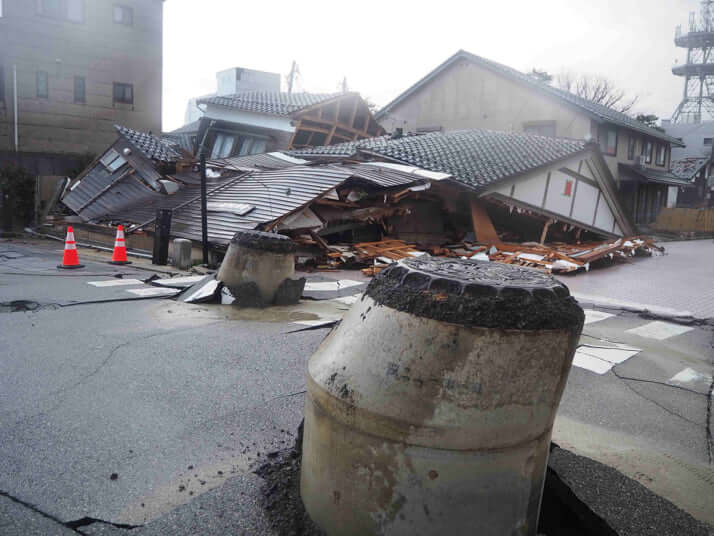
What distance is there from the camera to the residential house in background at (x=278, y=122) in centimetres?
2241

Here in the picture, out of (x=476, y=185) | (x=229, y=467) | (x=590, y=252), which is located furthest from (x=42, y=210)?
(x=229, y=467)

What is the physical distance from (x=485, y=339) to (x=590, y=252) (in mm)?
13831

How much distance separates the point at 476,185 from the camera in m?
14.4

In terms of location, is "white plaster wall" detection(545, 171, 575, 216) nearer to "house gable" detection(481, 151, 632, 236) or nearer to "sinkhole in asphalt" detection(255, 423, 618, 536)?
"house gable" detection(481, 151, 632, 236)

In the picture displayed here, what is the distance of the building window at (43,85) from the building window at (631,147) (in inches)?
1088

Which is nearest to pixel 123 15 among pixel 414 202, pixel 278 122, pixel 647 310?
pixel 278 122

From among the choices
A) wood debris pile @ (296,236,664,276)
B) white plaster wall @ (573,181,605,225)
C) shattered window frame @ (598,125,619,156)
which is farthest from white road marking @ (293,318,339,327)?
shattered window frame @ (598,125,619,156)

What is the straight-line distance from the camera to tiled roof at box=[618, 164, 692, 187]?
2725 centimetres

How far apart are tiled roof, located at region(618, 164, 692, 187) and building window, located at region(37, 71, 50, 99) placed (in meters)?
26.9

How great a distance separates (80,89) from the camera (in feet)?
78.4

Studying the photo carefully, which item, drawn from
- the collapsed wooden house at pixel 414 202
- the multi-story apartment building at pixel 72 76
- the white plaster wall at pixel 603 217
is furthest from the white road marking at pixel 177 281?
the multi-story apartment building at pixel 72 76

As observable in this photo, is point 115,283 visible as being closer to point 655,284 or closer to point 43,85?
point 655,284

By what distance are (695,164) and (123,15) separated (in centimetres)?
3725

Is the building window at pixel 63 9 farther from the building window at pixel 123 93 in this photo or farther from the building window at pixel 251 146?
the building window at pixel 251 146
